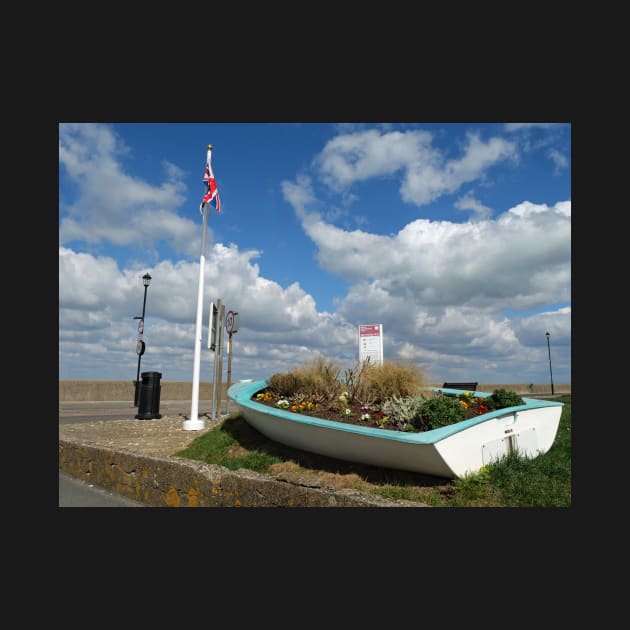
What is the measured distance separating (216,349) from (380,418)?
639 centimetres

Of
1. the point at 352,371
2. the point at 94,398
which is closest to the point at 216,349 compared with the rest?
the point at 352,371

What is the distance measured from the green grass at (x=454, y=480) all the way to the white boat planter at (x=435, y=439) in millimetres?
120

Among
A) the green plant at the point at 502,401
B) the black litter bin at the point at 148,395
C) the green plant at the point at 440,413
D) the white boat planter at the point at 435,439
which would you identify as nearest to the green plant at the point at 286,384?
the white boat planter at the point at 435,439

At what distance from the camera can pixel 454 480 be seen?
16.4ft

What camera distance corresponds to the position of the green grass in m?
4.62

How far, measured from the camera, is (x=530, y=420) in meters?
6.11

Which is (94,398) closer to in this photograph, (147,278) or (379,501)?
(147,278)

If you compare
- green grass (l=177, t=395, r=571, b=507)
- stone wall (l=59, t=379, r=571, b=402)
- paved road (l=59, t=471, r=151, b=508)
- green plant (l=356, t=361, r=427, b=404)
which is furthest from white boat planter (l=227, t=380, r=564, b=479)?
stone wall (l=59, t=379, r=571, b=402)

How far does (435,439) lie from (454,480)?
2.21ft

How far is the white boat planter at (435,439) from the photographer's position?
4891mm

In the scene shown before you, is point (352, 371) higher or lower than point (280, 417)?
higher

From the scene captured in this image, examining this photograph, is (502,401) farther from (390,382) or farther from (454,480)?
(454,480)

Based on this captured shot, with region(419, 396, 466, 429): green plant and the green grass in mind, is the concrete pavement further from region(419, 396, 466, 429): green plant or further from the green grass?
region(419, 396, 466, 429): green plant

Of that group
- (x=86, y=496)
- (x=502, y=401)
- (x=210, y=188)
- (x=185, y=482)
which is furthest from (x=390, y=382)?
(x=210, y=188)
